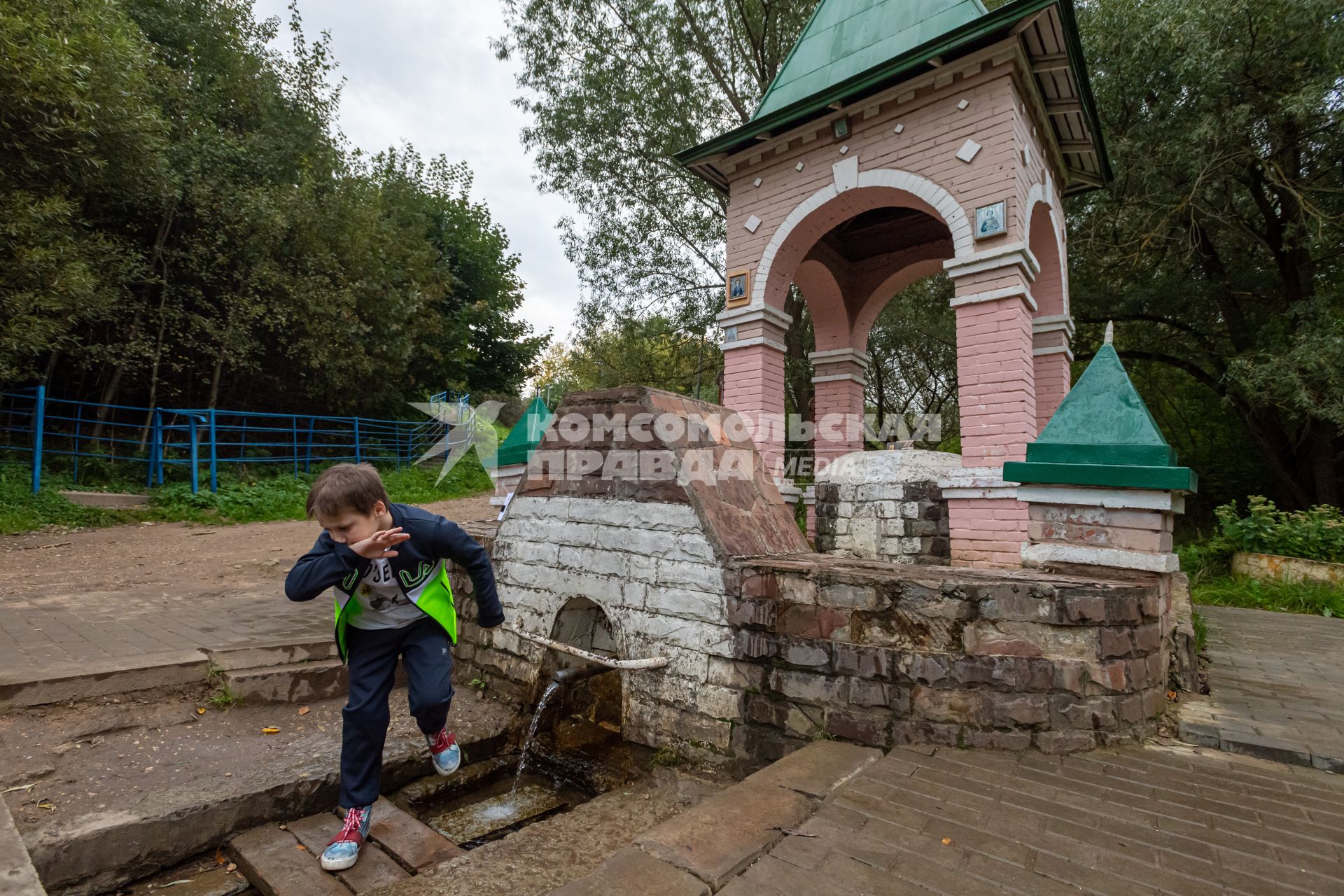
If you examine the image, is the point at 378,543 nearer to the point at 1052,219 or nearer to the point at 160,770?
the point at 160,770

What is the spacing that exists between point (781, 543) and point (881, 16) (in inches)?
248

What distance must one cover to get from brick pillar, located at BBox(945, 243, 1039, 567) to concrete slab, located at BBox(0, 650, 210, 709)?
218 inches

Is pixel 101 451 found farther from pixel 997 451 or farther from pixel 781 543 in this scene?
pixel 997 451

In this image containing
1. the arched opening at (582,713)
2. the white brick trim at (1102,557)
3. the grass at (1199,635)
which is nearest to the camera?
the white brick trim at (1102,557)

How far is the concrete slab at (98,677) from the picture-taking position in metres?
2.86

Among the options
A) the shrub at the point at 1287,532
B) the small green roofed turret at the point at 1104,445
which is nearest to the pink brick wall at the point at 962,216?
the small green roofed turret at the point at 1104,445

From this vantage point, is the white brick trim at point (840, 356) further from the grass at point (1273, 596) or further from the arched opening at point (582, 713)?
the arched opening at point (582, 713)

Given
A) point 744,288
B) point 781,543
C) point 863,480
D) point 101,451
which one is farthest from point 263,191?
point 781,543

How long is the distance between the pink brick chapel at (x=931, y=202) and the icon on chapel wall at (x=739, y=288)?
19 millimetres

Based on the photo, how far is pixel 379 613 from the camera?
2.45m

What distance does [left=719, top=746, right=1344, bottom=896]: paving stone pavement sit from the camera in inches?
65.8

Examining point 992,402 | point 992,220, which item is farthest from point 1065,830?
point 992,220

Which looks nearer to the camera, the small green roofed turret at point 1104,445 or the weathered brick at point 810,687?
the weathered brick at point 810,687

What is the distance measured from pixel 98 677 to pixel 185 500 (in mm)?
9007
